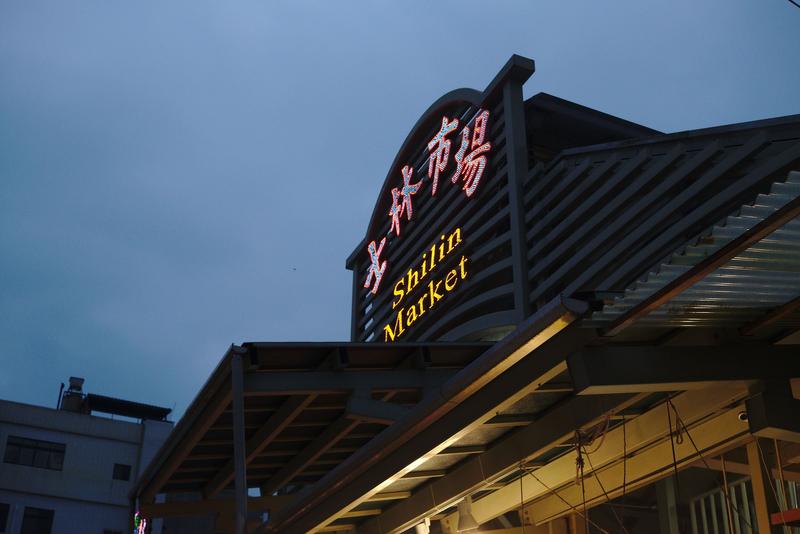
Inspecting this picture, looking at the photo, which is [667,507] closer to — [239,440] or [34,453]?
[239,440]

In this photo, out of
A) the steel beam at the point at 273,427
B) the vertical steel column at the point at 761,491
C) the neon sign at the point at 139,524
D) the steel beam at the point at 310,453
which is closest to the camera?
→ the vertical steel column at the point at 761,491

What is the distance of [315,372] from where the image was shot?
35.8 ft

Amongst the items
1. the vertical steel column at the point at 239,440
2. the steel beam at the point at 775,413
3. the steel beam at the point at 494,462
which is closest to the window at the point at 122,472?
the steel beam at the point at 494,462

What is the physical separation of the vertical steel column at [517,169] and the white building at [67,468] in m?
24.5

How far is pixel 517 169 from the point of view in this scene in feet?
62.0

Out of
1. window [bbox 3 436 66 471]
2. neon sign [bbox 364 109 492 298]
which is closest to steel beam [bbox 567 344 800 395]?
neon sign [bbox 364 109 492 298]

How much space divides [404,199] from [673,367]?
63.4 ft

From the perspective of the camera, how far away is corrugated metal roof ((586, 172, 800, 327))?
4.71 metres

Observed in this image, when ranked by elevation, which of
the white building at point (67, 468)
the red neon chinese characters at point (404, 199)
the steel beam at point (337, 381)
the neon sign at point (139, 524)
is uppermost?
the red neon chinese characters at point (404, 199)

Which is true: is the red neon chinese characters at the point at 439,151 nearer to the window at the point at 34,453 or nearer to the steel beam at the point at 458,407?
the steel beam at the point at 458,407

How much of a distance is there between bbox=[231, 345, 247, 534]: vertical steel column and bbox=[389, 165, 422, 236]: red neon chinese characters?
1445 centimetres

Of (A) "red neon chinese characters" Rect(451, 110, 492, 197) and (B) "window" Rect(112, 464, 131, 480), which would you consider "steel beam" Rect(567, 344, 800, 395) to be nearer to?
(A) "red neon chinese characters" Rect(451, 110, 492, 197)

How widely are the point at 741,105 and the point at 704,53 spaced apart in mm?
12315

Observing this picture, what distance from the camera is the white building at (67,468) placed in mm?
35156
